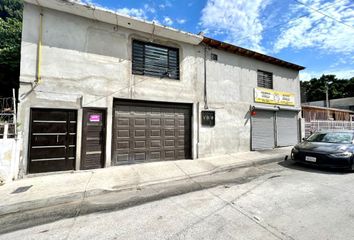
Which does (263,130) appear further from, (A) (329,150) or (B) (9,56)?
(B) (9,56)

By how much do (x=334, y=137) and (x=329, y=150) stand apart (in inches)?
56.4

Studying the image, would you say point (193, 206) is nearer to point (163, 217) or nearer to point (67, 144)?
point (163, 217)

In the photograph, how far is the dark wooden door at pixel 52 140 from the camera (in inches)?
222

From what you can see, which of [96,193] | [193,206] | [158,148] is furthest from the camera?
[158,148]

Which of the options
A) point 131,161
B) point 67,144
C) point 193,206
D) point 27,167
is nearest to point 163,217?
point 193,206

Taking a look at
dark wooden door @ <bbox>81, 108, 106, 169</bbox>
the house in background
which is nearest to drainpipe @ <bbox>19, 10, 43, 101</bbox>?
dark wooden door @ <bbox>81, 108, 106, 169</bbox>

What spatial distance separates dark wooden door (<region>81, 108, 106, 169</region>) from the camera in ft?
20.4

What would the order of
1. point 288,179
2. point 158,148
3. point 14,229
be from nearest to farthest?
point 14,229 → point 288,179 → point 158,148

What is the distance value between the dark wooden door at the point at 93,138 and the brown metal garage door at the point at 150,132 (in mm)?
456

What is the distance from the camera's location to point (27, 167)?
18.1 feet

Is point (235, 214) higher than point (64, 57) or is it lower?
lower

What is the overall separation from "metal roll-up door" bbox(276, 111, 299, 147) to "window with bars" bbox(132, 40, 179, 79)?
729 cm

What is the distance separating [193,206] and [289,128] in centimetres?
1041

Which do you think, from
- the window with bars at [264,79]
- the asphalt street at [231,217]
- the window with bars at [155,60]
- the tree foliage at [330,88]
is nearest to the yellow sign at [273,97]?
the window with bars at [264,79]
